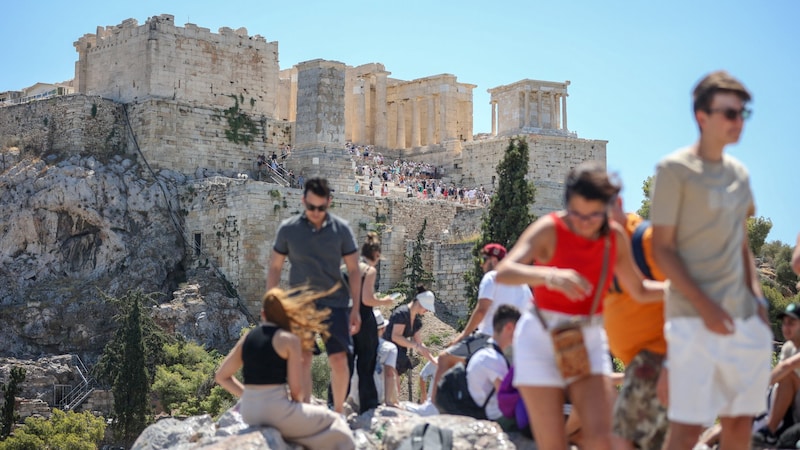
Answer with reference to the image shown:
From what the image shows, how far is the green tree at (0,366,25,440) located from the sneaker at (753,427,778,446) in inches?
916

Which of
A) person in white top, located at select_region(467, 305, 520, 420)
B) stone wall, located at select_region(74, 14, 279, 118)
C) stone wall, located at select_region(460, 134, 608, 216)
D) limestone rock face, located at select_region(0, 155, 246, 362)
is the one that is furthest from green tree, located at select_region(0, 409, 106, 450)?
person in white top, located at select_region(467, 305, 520, 420)

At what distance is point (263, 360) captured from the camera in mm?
7953

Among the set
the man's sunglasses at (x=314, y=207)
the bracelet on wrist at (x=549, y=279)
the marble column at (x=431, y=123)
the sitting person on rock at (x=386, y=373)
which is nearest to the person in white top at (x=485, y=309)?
the sitting person on rock at (x=386, y=373)

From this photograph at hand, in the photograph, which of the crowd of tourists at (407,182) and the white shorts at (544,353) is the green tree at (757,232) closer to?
the crowd of tourists at (407,182)

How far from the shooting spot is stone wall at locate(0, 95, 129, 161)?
35906 millimetres

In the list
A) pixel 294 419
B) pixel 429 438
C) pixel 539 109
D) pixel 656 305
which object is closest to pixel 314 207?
pixel 294 419

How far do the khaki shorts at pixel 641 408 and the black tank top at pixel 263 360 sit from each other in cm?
233

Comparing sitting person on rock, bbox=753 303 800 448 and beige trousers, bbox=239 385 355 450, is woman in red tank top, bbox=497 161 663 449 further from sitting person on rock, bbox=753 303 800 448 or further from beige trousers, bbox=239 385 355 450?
sitting person on rock, bbox=753 303 800 448

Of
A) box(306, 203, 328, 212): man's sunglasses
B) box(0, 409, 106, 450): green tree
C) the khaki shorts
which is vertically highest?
box(306, 203, 328, 212): man's sunglasses

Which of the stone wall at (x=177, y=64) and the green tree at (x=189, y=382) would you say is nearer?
the green tree at (x=189, y=382)

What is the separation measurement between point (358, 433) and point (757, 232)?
27.6 meters

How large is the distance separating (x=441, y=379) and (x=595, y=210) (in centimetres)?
365

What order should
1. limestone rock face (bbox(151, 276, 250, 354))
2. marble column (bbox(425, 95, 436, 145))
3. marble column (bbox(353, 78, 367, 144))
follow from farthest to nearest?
1. marble column (bbox(353, 78, 367, 144))
2. marble column (bbox(425, 95, 436, 145))
3. limestone rock face (bbox(151, 276, 250, 354))

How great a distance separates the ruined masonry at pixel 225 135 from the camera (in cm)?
3278
